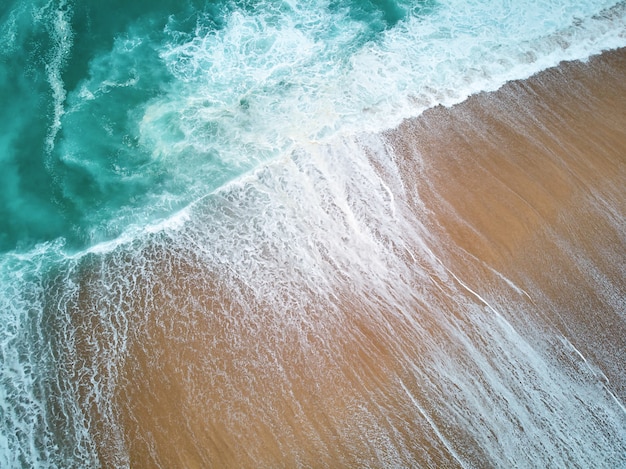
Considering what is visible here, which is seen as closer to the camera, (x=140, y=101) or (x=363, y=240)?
(x=363, y=240)

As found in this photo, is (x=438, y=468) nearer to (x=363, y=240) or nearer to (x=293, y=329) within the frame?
(x=293, y=329)

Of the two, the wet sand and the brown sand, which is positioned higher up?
the brown sand

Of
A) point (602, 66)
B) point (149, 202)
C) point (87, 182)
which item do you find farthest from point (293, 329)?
point (602, 66)

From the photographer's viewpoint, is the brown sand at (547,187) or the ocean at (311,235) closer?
the ocean at (311,235)

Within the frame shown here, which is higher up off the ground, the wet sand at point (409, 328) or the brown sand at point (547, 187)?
the brown sand at point (547, 187)

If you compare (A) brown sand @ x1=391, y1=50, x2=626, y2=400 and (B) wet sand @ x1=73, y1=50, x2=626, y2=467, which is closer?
(B) wet sand @ x1=73, y1=50, x2=626, y2=467
